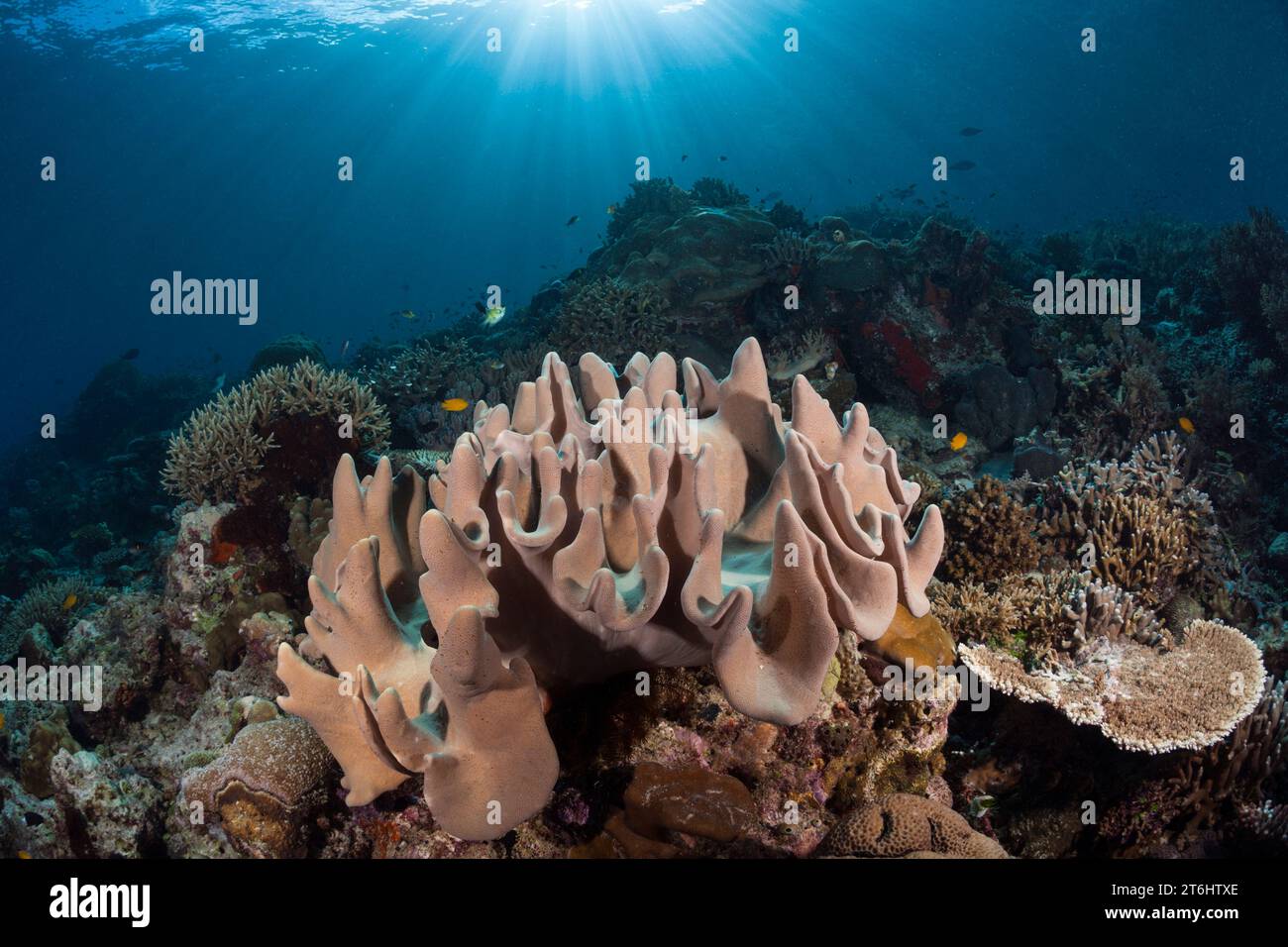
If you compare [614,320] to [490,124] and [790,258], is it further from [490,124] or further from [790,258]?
[490,124]

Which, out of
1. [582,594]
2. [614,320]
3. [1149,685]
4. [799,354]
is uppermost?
[614,320]

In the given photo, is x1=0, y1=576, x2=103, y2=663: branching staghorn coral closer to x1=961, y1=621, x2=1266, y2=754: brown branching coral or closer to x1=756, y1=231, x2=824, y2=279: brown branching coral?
x1=961, y1=621, x2=1266, y2=754: brown branching coral

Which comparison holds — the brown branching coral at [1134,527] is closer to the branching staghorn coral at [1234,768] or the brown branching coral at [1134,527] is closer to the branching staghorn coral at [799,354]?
the branching staghorn coral at [1234,768]

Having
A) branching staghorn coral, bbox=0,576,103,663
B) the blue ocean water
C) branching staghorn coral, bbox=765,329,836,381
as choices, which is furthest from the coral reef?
the blue ocean water

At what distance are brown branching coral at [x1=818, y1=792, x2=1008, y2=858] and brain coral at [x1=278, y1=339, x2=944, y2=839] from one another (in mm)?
987

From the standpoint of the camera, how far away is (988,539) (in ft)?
16.2

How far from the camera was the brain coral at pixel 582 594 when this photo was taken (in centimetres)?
207

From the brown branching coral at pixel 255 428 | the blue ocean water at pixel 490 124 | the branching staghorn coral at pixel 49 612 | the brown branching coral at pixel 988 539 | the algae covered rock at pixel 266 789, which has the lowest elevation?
the branching staghorn coral at pixel 49 612

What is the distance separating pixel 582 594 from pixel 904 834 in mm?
1800

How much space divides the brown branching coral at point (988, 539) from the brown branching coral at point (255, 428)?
5950mm

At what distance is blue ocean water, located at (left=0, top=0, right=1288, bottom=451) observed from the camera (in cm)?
4275

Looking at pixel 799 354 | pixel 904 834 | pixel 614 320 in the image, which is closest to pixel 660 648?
pixel 904 834

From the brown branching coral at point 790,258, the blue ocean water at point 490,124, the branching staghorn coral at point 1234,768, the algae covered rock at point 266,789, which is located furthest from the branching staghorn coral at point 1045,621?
the blue ocean water at point 490,124

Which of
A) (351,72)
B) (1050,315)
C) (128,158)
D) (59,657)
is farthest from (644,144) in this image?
(59,657)
